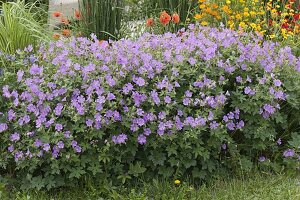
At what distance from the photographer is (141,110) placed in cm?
329

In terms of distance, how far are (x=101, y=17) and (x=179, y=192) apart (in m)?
2.51

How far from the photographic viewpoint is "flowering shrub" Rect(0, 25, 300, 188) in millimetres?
3299

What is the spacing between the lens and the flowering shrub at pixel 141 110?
10.8ft

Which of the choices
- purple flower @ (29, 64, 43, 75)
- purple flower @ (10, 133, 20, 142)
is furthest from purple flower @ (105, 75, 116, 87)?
purple flower @ (10, 133, 20, 142)

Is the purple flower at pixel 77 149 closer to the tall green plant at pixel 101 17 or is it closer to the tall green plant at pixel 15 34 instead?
the tall green plant at pixel 15 34

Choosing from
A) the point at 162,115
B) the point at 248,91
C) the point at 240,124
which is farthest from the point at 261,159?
the point at 162,115

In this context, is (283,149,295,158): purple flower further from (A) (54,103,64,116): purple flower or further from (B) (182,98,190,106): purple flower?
(A) (54,103,64,116): purple flower

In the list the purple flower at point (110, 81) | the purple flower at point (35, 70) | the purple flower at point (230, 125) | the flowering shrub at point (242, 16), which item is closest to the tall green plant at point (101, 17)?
the flowering shrub at point (242, 16)

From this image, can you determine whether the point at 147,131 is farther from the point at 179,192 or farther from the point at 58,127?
the point at 58,127

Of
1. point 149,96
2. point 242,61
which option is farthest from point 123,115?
point 242,61

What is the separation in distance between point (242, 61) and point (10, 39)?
76.3 inches

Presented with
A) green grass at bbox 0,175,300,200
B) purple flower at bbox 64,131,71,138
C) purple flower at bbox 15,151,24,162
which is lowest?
green grass at bbox 0,175,300,200

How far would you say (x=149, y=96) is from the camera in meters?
3.42

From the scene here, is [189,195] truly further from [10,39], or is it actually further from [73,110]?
[10,39]
